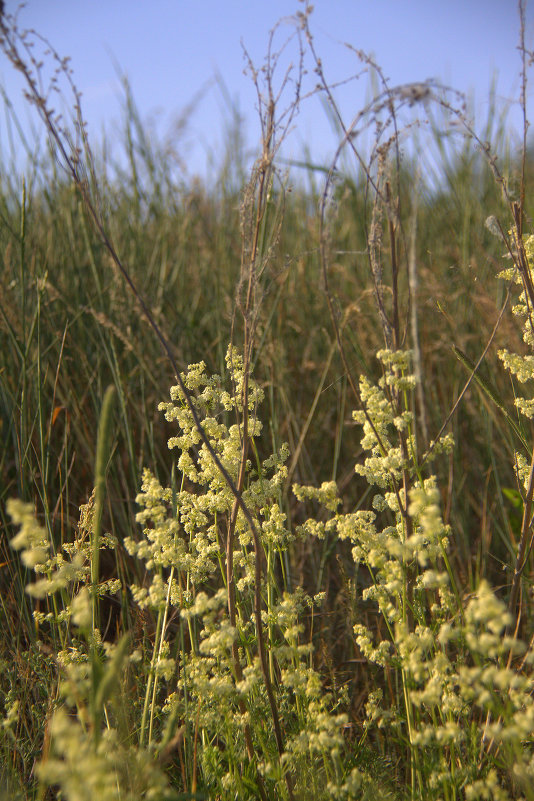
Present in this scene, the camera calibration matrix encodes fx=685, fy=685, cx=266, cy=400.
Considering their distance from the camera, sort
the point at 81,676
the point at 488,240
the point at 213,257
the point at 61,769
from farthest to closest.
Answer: the point at 213,257 → the point at 488,240 → the point at 81,676 → the point at 61,769

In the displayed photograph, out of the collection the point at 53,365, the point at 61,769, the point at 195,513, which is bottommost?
the point at 61,769

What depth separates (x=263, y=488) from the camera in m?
1.42

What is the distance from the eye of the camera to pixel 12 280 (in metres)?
2.92

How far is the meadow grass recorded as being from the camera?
120 cm

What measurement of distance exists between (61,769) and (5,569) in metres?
1.57

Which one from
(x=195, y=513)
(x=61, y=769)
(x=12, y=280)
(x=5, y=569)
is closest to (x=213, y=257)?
(x=12, y=280)

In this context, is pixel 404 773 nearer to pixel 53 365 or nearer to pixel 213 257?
pixel 53 365

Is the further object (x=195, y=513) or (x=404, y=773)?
(x=404, y=773)

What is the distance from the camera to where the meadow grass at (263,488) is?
3.95ft

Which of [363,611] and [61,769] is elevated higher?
[61,769]

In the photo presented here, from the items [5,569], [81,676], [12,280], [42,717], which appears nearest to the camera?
[81,676]

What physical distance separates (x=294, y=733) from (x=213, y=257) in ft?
8.31

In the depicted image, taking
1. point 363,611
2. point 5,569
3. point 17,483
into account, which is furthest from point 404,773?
point 17,483

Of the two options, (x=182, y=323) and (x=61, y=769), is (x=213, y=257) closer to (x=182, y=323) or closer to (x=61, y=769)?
(x=182, y=323)
